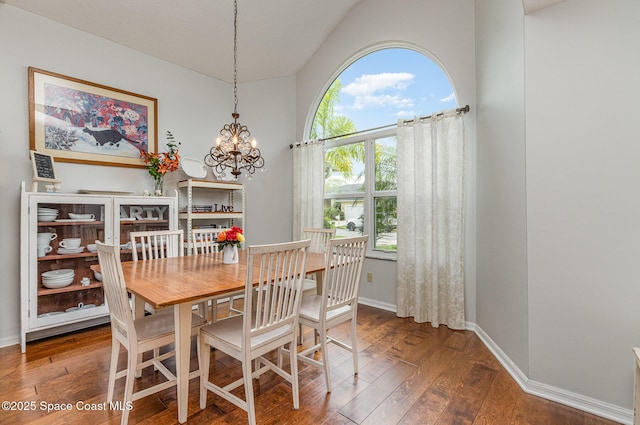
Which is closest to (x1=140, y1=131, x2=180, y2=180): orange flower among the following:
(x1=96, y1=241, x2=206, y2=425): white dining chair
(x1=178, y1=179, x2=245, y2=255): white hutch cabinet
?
(x1=178, y1=179, x2=245, y2=255): white hutch cabinet

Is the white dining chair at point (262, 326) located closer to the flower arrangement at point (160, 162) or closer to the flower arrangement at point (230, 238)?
the flower arrangement at point (230, 238)

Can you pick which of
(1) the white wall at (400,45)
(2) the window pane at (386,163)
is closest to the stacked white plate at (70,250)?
(1) the white wall at (400,45)

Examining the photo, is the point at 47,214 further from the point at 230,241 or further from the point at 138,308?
the point at 230,241

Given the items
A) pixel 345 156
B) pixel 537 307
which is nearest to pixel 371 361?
pixel 537 307

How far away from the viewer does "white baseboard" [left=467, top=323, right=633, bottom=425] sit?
169cm

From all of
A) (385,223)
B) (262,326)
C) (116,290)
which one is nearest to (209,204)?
(385,223)

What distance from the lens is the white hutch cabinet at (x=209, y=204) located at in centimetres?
358

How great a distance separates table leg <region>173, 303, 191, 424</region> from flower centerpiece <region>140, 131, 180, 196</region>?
221 cm

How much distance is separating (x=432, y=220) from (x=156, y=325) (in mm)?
2623

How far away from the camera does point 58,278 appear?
2723 millimetres

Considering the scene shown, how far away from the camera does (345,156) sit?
405 cm

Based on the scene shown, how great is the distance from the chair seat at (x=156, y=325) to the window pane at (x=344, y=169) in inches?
101

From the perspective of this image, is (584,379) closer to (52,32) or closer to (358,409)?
(358,409)

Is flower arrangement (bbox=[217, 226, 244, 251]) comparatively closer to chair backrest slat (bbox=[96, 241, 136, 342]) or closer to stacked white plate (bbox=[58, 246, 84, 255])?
chair backrest slat (bbox=[96, 241, 136, 342])
